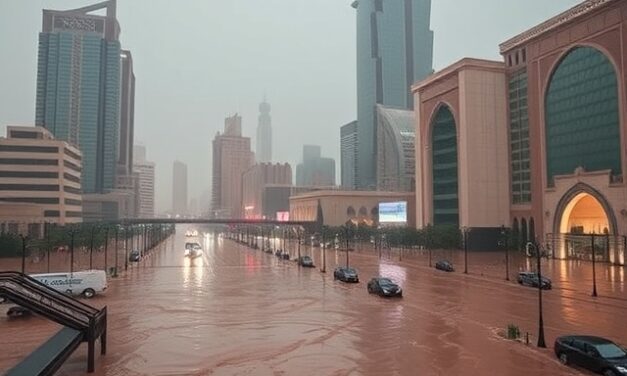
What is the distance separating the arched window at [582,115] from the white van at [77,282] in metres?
76.3

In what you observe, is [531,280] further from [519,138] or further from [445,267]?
Result: [519,138]

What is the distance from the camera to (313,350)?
25.1m

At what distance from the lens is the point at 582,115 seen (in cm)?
9162

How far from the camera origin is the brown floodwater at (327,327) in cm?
2252

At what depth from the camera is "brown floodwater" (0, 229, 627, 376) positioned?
73.9 ft

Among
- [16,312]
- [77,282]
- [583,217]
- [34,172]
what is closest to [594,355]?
[16,312]

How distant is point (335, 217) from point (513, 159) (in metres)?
87.9

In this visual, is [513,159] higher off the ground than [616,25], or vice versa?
[616,25]

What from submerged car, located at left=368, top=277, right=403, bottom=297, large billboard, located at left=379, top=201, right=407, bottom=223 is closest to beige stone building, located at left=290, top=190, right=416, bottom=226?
large billboard, located at left=379, top=201, right=407, bottom=223

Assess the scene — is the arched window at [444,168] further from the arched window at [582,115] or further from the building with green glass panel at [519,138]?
the arched window at [582,115]

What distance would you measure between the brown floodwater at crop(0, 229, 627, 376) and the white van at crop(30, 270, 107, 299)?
1.52 m

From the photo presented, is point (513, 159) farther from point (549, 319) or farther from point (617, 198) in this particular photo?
point (549, 319)

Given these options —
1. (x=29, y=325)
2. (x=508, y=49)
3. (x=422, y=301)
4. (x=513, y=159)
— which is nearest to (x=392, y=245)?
(x=513, y=159)

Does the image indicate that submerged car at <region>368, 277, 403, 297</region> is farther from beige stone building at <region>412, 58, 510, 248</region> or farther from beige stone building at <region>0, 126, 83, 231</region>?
beige stone building at <region>0, 126, 83, 231</region>
